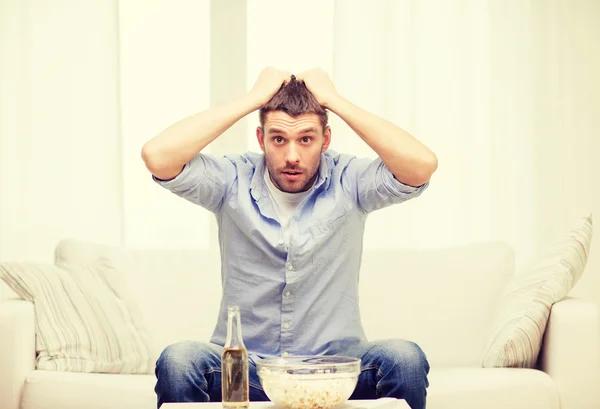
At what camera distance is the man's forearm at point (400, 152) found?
7.25ft

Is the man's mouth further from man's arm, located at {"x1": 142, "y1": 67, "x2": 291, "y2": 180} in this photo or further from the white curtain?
the white curtain

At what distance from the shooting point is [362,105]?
4195 mm

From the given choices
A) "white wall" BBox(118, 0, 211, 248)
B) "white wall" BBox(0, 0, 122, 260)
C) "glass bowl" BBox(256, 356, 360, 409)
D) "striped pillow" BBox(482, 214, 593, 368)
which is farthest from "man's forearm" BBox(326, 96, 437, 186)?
"white wall" BBox(0, 0, 122, 260)

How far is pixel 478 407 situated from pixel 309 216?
83cm

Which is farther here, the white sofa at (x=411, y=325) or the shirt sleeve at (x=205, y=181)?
the white sofa at (x=411, y=325)

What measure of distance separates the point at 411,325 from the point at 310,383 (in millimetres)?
1499

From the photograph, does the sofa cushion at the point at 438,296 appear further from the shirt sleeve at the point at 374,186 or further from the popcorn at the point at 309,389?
the popcorn at the point at 309,389

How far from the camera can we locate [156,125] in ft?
14.1

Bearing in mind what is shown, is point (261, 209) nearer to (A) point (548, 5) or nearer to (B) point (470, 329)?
(B) point (470, 329)

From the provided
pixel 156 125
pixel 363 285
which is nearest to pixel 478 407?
pixel 363 285

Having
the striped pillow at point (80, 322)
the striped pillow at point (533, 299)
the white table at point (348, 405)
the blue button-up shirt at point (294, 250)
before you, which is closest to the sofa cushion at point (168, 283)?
the striped pillow at point (80, 322)

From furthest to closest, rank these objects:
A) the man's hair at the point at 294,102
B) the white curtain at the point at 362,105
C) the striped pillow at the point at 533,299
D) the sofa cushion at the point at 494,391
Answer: the white curtain at the point at 362,105 → the striped pillow at the point at 533,299 → the sofa cushion at the point at 494,391 → the man's hair at the point at 294,102

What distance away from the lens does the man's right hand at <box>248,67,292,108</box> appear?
2.30 m

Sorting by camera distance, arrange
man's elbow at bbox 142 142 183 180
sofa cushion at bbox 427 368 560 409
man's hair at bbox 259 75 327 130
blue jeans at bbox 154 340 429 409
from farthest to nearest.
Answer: sofa cushion at bbox 427 368 560 409
man's hair at bbox 259 75 327 130
man's elbow at bbox 142 142 183 180
blue jeans at bbox 154 340 429 409
